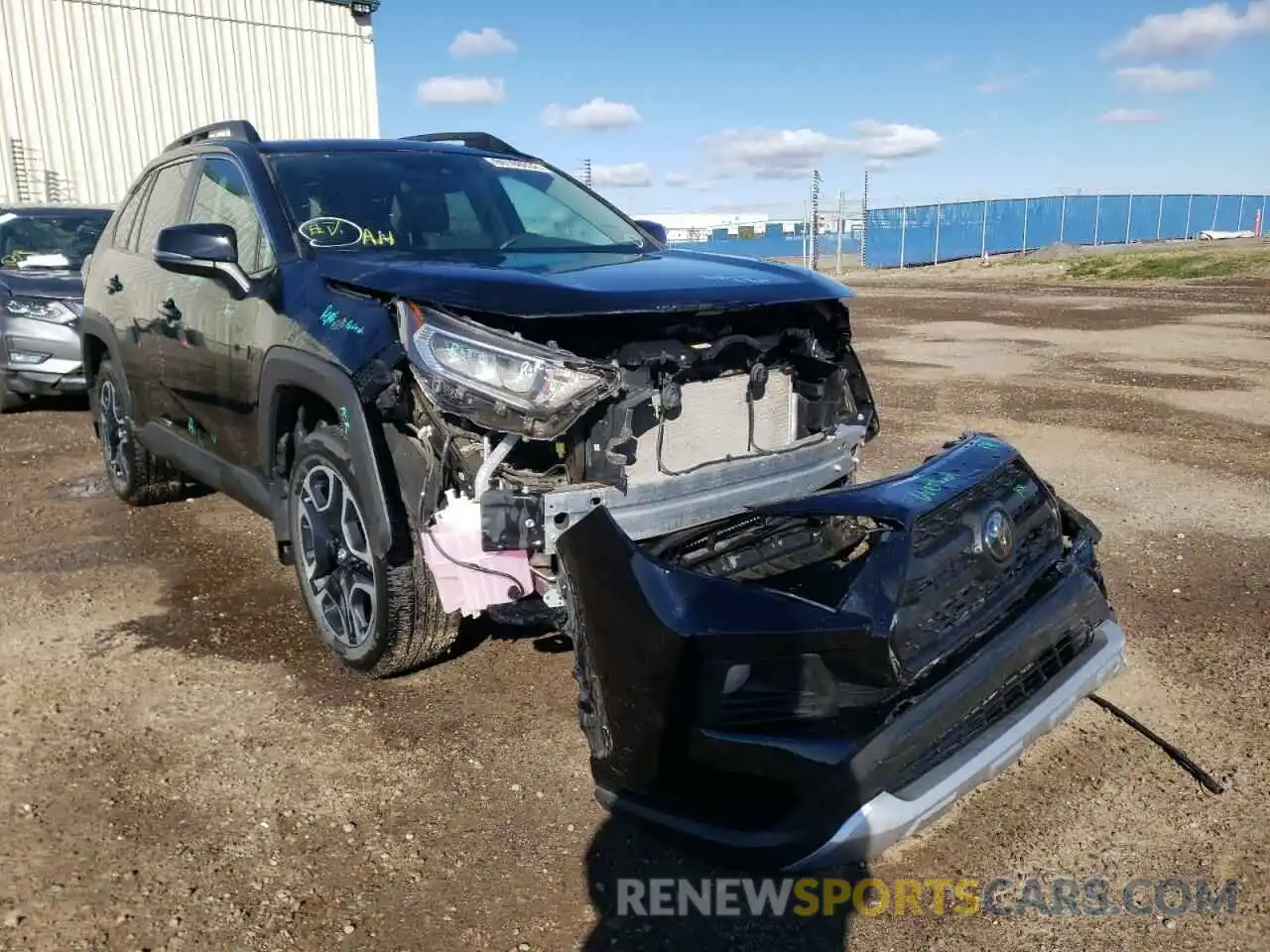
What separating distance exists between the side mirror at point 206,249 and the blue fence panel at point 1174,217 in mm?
42346

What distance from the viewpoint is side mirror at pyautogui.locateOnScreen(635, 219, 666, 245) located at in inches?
185

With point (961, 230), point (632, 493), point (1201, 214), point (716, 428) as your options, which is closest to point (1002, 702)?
point (632, 493)

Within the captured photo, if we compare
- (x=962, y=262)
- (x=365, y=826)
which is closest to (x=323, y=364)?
(x=365, y=826)

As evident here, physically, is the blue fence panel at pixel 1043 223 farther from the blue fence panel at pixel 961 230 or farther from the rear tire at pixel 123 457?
the rear tire at pixel 123 457

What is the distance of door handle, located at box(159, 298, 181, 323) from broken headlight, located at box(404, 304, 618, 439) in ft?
6.78

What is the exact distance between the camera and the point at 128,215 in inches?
206

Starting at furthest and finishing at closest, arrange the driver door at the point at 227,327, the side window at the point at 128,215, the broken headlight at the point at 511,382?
the side window at the point at 128,215, the driver door at the point at 227,327, the broken headlight at the point at 511,382

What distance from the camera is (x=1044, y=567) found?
8.77ft

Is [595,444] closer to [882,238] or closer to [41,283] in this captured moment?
[41,283]

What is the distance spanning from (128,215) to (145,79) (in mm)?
15466

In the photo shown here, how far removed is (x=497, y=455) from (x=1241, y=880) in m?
2.13

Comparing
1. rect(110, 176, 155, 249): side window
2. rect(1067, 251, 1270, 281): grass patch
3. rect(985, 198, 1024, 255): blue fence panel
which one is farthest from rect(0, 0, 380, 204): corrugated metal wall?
rect(985, 198, 1024, 255): blue fence panel

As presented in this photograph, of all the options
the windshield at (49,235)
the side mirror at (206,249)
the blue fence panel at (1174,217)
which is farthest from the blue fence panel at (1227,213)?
the side mirror at (206,249)

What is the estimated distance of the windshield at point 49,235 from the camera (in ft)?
27.3
